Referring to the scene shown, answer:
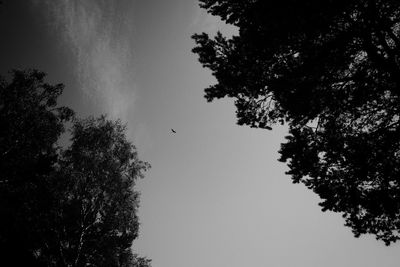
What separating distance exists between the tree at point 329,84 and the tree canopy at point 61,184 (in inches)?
398

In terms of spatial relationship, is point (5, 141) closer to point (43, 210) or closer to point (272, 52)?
point (43, 210)

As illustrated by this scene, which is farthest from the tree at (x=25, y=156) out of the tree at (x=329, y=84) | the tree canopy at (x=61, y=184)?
the tree at (x=329, y=84)

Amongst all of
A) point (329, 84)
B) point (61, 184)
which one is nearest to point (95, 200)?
point (61, 184)

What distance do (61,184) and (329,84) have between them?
1532 centimetres

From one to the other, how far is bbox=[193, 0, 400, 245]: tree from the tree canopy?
10.1 m

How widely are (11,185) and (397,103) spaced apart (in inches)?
586

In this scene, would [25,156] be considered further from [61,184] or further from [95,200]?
[95,200]

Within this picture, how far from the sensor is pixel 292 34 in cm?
682

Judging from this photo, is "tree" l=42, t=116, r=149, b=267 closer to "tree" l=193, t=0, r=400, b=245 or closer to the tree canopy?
the tree canopy

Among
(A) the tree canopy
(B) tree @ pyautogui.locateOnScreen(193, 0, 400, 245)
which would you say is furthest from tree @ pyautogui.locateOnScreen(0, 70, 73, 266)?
(B) tree @ pyautogui.locateOnScreen(193, 0, 400, 245)

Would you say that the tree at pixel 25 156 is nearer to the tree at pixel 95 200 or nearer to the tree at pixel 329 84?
the tree at pixel 95 200

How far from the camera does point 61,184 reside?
15.4m

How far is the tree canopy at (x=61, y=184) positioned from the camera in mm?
12445

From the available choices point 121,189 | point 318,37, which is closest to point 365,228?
point 318,37
